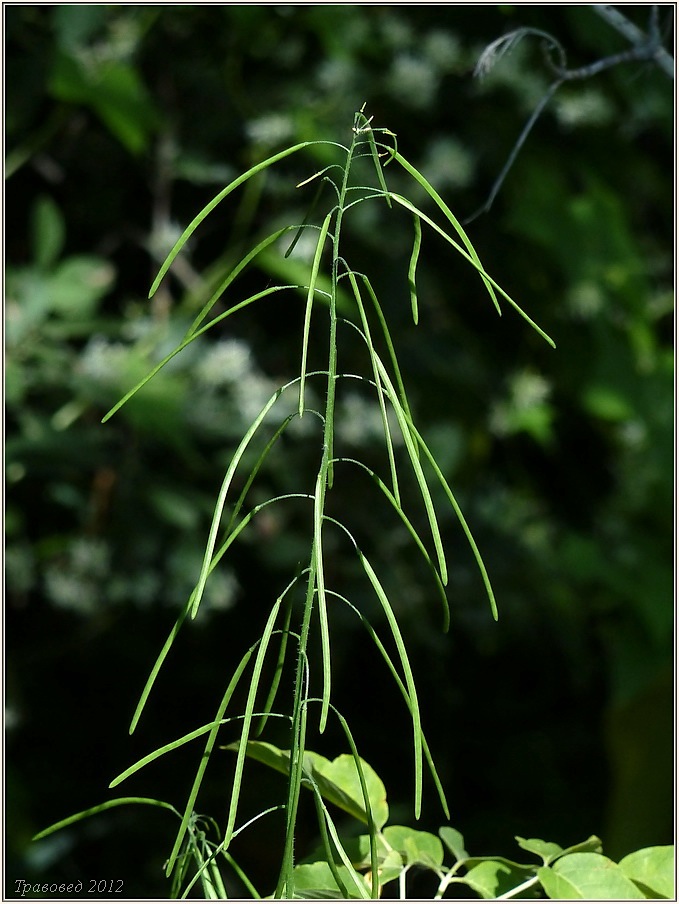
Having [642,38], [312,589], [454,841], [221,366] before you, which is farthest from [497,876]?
[221,366]

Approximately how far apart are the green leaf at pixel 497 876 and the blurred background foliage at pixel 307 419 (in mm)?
598

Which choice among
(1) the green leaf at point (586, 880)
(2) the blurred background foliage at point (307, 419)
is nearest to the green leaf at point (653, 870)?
(1) the green leaf at point (586, 880)

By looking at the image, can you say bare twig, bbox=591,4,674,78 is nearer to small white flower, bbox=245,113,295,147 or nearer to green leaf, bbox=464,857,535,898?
green leaf, bbox=464,857,535,898

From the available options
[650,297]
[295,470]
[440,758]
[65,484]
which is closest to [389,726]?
[440,758]

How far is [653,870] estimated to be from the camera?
0.31m

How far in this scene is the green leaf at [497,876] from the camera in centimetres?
31

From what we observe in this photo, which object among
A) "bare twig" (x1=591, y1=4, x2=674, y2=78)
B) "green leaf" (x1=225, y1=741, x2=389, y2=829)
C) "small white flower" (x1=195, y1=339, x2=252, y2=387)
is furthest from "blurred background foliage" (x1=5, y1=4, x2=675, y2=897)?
"green leaf" (x1=225, y1=741, x2=389, y2=829)

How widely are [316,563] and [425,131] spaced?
101cm

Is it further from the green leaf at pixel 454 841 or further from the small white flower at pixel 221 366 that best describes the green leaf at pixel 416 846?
the small white flower at pixel 221 366

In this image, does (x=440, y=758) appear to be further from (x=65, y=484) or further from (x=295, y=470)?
(x=65, y=484)

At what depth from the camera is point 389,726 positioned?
120 cm

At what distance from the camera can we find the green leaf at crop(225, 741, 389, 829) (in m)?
0.30

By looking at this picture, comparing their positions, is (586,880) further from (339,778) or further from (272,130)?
(272,130)

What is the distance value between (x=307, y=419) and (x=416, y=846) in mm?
697
